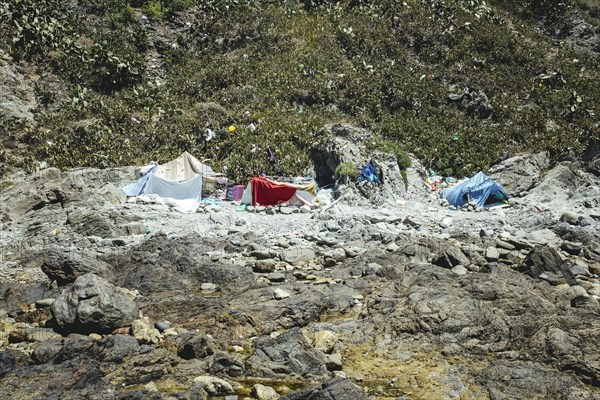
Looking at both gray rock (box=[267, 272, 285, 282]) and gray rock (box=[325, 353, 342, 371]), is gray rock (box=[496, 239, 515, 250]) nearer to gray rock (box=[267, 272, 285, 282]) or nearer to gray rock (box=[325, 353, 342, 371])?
gray rock (box=[267, 272, 285, 282])

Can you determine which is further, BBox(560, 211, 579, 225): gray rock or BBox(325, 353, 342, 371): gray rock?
BBox(560, 211, 579, 225): gray rock

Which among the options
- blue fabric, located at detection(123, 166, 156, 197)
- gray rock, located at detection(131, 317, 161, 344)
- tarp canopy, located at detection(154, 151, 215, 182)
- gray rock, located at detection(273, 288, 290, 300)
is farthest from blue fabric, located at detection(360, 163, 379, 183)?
gray rock, located at detection(131, 317, 161, 344)

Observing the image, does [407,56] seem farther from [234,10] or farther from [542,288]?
[542,288]

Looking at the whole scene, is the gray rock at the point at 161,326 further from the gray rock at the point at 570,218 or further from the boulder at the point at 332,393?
the gray rock at the point at 570,218

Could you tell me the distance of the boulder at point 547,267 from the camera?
36.6 ft

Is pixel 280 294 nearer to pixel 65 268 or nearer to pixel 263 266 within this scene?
pixel 263 266

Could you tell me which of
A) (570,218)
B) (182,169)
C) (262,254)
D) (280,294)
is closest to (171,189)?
(182,169)

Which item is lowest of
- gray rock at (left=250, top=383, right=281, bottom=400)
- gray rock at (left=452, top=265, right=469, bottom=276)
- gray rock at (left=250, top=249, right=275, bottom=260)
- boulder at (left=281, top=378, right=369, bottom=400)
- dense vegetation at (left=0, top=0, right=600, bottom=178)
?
gray rock at (left=250, top=383, right=281, bottom=400)

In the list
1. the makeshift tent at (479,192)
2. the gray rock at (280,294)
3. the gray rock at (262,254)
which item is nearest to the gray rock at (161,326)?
the gray rock at (280,294)

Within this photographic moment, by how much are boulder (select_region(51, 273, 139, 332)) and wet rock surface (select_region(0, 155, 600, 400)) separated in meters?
0.02

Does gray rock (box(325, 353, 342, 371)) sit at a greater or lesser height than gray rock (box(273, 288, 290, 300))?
lesser

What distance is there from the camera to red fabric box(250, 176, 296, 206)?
18.6 meters

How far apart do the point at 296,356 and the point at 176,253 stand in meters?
5.85

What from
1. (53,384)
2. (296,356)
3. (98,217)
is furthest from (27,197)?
(296,356)
